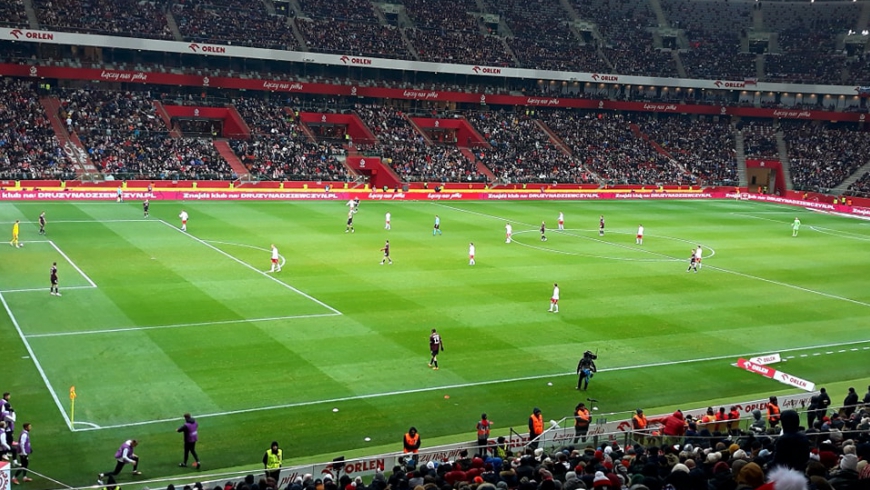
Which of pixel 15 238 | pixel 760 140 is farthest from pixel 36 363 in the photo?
pixel 760 140

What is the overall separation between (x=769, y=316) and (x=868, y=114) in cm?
7437

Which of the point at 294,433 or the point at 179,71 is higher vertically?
the point at 179,71

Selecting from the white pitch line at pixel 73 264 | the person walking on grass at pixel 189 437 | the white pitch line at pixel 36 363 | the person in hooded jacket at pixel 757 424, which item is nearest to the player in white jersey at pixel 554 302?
the person in hooded jacket at pixel 757 424

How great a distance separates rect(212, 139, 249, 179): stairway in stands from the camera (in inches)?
2881

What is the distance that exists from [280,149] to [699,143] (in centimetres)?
5164

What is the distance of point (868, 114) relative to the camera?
332 ft

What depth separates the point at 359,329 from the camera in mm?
32688

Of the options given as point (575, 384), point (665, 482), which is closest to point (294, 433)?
point (575, 384)

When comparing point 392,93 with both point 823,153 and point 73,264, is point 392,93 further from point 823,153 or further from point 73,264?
point 73,264

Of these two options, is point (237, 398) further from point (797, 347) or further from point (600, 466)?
point (797, 347)

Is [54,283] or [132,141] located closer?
[54,283]

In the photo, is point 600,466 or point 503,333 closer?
point 600,466

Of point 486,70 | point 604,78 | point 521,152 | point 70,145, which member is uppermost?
point 604,78

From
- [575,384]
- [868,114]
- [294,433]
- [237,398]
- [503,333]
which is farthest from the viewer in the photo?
[868,114]
